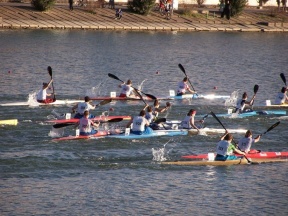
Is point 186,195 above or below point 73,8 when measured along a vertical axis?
below

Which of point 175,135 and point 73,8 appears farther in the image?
point 73,8

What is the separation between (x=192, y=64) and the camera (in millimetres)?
60000

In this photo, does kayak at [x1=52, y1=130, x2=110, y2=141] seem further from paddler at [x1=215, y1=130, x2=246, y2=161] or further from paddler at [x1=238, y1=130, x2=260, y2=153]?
paddler at [x1=238, y1=130, x2=260, y2=153]

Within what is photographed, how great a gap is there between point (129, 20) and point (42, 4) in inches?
347

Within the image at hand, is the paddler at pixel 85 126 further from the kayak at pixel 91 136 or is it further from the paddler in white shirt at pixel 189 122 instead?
the paddler in white shirt at pixel 189 122

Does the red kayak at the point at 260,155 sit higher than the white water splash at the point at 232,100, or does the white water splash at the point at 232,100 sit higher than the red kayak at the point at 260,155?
the white water splash at the point at 232,100

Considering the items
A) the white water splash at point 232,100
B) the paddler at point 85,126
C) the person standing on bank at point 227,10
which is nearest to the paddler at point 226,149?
the paddler at point 85,126

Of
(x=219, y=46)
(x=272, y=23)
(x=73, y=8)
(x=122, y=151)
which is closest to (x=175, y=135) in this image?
(x=122, y=151)

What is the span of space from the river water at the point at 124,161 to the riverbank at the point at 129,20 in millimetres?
15807

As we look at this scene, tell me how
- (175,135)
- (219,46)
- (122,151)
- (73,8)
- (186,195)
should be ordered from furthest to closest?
(73,8) < (219,46) < (175,135) < (122,151) < (186,195)

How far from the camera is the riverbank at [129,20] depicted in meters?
72.6

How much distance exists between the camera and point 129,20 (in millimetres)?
77875

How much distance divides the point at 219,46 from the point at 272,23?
1482 cm

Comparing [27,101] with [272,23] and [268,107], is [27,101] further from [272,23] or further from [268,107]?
[272,23]
